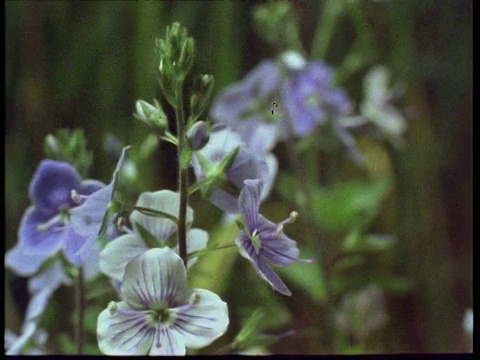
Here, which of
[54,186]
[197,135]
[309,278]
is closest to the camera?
[197,135]

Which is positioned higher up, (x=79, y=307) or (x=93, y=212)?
(x=93, y=212)

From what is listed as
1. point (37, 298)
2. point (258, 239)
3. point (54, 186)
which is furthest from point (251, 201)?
point (37, 298)

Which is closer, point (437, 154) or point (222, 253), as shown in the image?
point (222, 253)

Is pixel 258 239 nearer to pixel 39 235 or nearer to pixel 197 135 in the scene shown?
pixel 197 135

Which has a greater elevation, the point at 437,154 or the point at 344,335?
the point at 437,154

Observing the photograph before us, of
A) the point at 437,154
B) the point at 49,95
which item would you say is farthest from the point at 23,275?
the point at 437,154

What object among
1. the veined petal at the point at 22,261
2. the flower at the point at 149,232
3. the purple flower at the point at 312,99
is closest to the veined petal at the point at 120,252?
the flower at the point at 149,232

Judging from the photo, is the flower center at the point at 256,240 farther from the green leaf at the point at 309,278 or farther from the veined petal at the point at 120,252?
the green leaf at the point at 309,278

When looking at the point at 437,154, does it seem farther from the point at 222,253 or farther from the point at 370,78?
the point at 222,253
